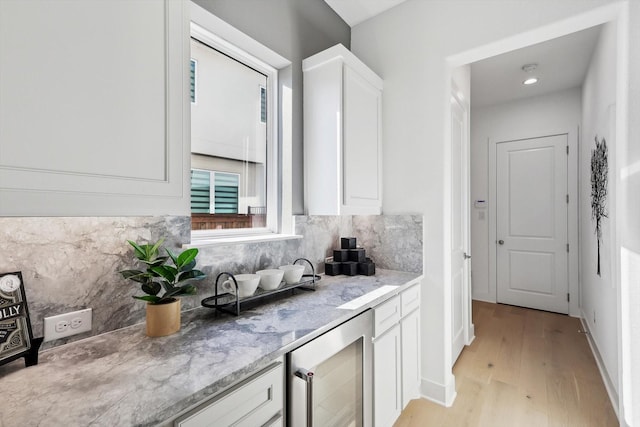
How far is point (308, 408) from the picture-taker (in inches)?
42.6

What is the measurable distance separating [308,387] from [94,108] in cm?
111

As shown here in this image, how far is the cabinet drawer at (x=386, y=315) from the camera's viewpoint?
60.2 inches

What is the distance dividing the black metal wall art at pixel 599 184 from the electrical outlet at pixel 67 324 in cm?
339

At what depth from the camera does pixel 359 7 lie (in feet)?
7.44

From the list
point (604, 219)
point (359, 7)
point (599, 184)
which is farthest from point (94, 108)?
point (599, 184)

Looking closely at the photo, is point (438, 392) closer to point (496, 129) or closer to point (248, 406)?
point (248, 406)

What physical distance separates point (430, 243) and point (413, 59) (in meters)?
1.32

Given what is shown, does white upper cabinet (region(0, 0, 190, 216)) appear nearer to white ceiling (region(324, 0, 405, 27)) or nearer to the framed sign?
the framed sign

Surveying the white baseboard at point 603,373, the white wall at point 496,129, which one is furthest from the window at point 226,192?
the white wall at point 496,129

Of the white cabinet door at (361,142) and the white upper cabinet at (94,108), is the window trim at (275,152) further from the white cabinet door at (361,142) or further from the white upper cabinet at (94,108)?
the white upper cabinet at (94,108)

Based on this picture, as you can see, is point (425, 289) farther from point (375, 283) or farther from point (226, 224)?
point (226, 224)

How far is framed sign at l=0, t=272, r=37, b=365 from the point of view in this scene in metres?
0.83

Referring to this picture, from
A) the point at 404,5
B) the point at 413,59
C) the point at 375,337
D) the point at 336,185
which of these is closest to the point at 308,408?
the point at 375,337

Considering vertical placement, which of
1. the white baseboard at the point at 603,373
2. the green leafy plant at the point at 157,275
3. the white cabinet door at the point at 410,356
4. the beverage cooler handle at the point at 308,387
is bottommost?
the white baseboard at the point at 603,373
